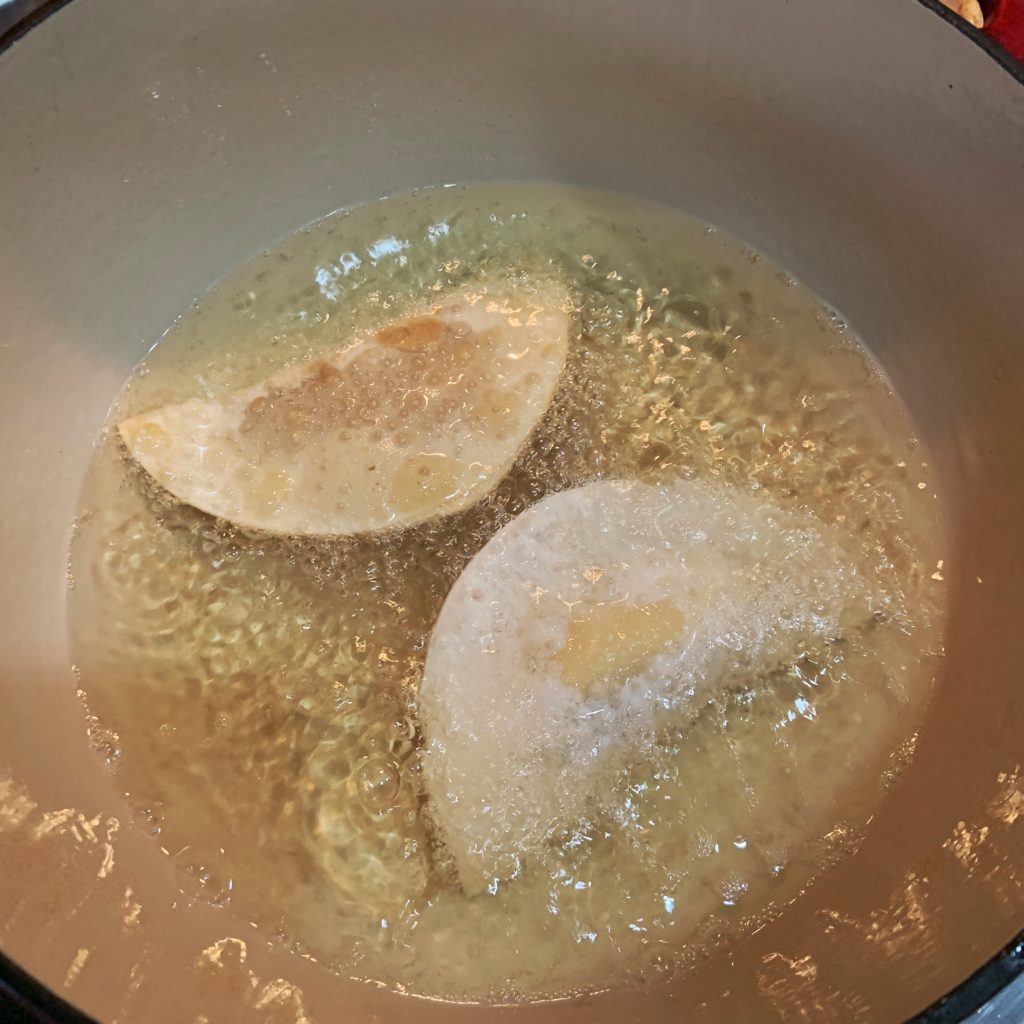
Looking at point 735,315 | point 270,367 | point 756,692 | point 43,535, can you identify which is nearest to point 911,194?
point 735,315

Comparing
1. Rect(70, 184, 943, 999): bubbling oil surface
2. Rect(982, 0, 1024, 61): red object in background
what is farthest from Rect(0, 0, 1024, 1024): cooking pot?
Rect(982, 0, 1024, 61): red object in background

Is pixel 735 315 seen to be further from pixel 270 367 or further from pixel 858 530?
pixel 270 367

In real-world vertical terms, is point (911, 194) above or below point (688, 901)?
above

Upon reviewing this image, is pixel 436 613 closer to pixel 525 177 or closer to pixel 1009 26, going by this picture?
pixel 525 177

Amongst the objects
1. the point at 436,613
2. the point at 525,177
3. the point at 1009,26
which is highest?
the point at 525,177

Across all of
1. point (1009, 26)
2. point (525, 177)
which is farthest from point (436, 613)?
point (1009, 26)

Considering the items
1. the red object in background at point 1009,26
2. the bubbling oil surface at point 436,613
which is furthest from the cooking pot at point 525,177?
the red object in background at point 1009,26
